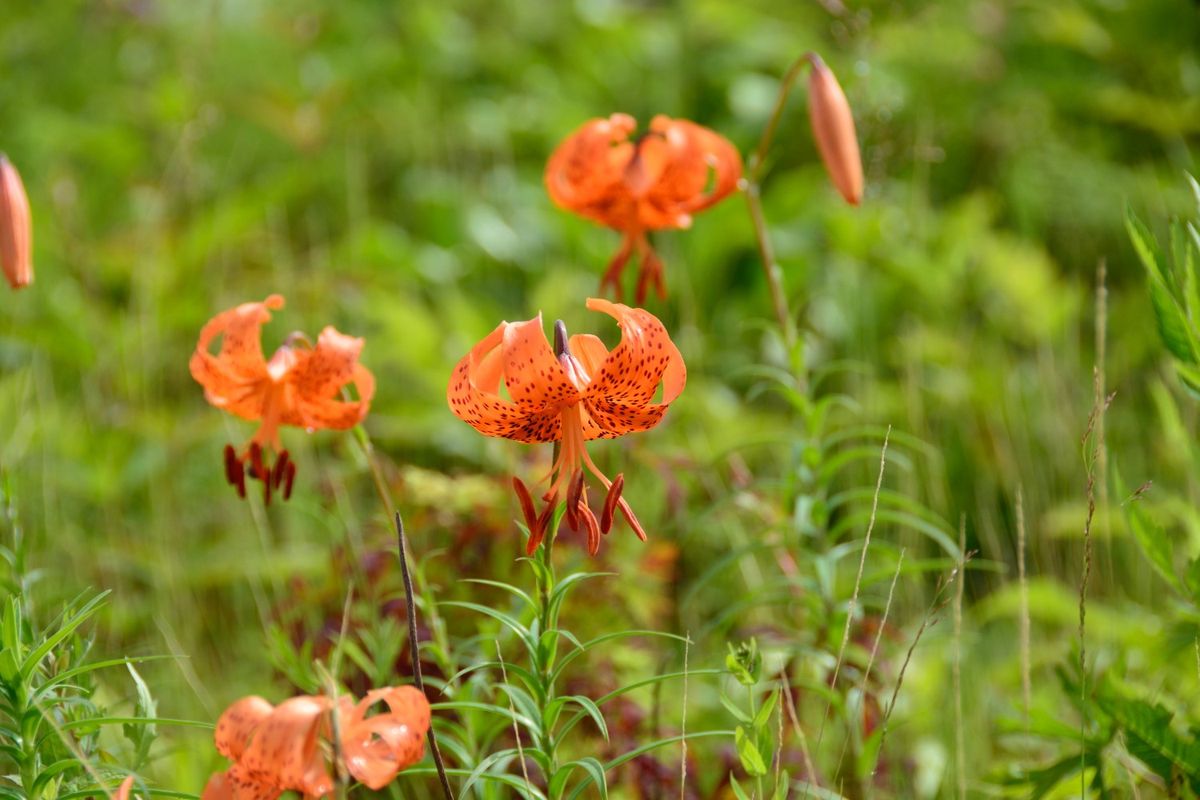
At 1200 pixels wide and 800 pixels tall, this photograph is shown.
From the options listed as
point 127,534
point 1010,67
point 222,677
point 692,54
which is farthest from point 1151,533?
point 692,54

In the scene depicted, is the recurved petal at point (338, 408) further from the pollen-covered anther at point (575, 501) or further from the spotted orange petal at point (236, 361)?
the pollen-covered anther at point (575, 501)

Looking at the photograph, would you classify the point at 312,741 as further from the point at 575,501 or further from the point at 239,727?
the point at 575,501

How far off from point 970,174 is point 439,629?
117 inches

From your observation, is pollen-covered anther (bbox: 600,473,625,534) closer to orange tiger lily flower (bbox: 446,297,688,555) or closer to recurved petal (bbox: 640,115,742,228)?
orange tiger lily flower (bbox: 446,297,688,555)

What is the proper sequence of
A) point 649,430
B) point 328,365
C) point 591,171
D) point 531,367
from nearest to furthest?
point 531,367
point 328,365
point 591,171
point 649,430

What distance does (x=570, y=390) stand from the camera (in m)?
1.06

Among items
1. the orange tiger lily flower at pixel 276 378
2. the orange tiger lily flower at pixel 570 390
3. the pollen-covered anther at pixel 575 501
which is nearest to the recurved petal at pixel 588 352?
the orange tiger lily flower at pixel 570 390

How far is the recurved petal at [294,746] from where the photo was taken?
858mm

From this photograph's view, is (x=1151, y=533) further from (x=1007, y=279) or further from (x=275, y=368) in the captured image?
(x=1007, y=279)

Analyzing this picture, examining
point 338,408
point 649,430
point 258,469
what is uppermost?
point 338,408

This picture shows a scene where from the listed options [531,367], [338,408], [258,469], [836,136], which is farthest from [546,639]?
[836,136]

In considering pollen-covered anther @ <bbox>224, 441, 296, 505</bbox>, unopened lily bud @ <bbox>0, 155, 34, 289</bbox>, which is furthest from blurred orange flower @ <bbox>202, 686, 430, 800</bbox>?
unopened lily bud @ <bbox>0, 155, 34, 289</bbox>

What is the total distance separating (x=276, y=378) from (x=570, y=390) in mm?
360

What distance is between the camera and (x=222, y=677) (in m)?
2.18
